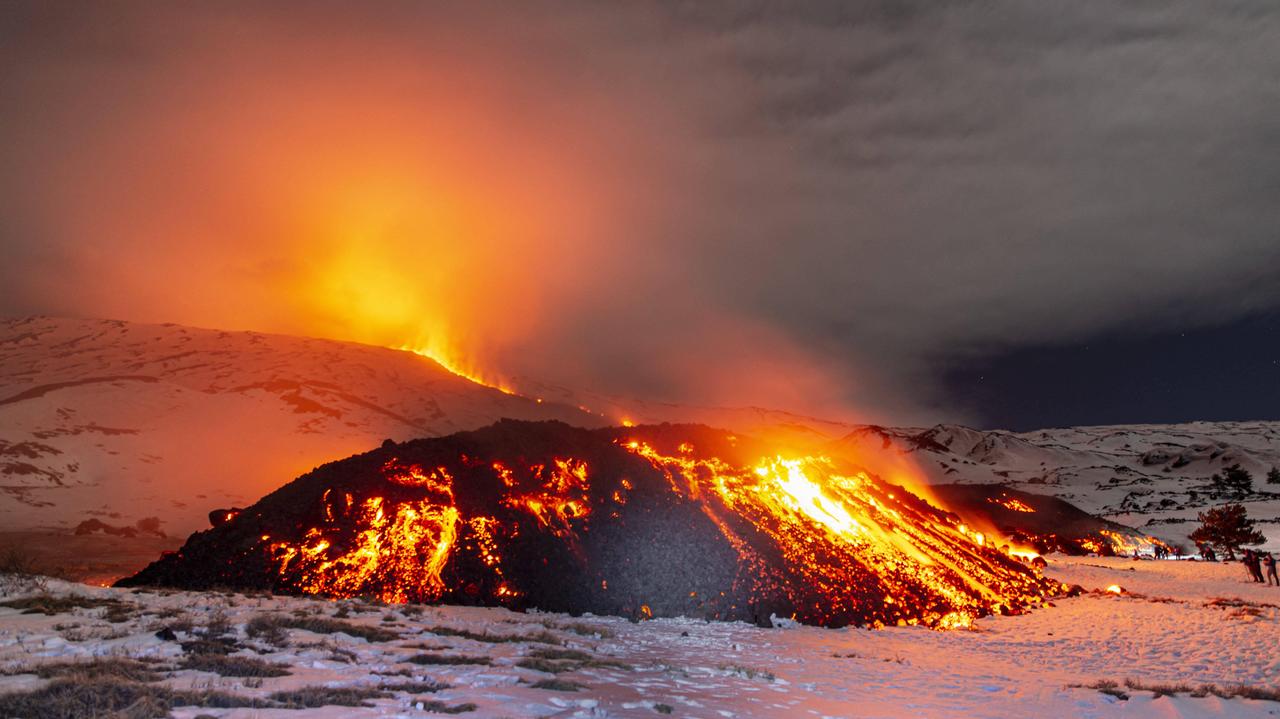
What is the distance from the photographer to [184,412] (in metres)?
98.3

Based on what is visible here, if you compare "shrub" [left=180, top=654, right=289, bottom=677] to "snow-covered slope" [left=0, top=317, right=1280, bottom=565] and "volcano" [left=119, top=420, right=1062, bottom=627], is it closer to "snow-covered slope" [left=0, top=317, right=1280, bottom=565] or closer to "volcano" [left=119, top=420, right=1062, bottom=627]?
"volcano" [left=119, top=420, right=1062, bottom=627]

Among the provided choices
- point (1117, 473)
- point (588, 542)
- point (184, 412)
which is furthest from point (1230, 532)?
point (184, 412)

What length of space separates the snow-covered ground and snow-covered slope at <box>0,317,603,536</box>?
5348cm

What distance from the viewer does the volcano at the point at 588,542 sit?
25.4 meters

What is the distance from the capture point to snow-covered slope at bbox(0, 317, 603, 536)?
69688 mm

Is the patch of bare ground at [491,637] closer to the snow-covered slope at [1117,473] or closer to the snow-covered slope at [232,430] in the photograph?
the snow-covered slope at [232,430]

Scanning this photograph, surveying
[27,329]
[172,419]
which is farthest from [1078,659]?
[27,329]

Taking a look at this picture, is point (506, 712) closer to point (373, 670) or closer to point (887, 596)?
point (373, 670)

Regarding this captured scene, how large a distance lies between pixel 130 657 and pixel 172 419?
4016 inches

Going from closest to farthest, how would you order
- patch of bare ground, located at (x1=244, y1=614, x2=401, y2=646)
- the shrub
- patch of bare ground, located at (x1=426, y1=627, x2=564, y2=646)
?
the shrub < patch of bare ground, located at (x1=244, y1=614, x2=401, y2=646) < patch of bare ground, located at (x1=426, y1=627, x2=564, y2=646)

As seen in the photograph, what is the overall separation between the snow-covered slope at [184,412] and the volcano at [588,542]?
135 feet

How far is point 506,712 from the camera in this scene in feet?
32.4

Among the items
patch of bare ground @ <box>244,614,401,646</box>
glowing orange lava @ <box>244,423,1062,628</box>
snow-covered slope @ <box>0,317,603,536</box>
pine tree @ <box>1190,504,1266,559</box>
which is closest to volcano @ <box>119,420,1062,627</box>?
glowing orange lava @ <box>244,423,1062,628</box>

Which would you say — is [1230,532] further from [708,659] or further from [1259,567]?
[708,659]
